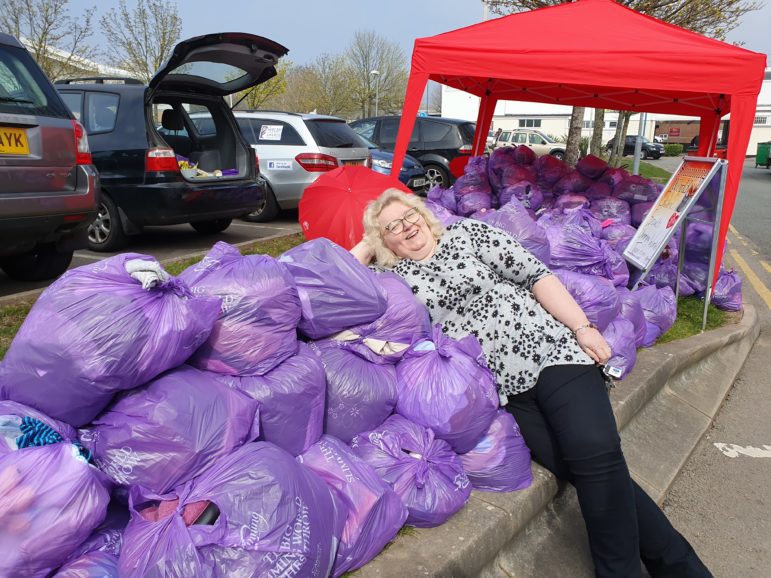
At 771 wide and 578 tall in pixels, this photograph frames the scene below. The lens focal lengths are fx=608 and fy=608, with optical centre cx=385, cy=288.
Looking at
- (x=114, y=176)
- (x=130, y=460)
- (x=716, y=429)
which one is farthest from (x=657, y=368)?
(x=114, y=176)

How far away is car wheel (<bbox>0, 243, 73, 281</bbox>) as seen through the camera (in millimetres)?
4727

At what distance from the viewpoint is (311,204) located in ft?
12.9

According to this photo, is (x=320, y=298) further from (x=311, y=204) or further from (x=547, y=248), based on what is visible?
(x=547, y=248)

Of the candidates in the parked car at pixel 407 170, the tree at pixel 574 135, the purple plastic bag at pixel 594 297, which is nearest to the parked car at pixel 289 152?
the parked car at pixel 407 170

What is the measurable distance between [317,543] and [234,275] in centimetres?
96

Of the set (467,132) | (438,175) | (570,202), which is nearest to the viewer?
(570,202)

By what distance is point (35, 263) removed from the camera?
4.74 m

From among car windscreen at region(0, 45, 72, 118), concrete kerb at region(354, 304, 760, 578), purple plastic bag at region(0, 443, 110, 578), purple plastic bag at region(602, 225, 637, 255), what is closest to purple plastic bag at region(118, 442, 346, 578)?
purple plastic bag at region(0, 443, 110, 578)

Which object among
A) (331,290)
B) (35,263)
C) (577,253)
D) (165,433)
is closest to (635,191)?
(577,253)

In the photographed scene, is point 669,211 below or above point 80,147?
below

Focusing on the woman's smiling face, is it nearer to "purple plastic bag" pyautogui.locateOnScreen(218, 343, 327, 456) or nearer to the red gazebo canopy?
"purple plastic bag" pyautogui.locateOnScreen(218, 343, 327, 456)

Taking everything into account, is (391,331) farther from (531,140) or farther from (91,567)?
(531,140)

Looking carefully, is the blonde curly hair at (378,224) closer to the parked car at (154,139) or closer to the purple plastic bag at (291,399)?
the purple plastic bag at (291,399)

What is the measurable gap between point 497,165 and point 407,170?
389cm
